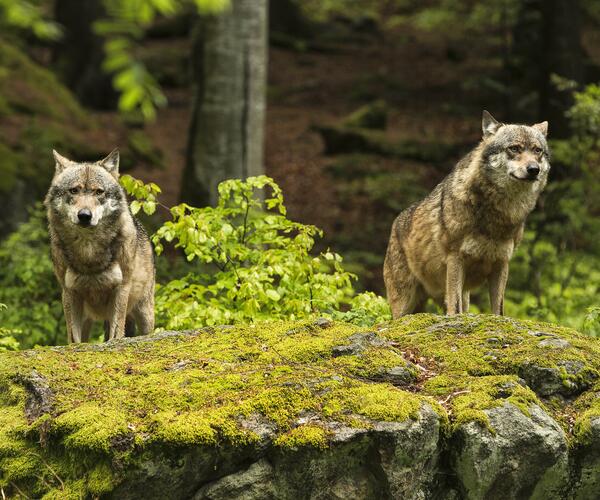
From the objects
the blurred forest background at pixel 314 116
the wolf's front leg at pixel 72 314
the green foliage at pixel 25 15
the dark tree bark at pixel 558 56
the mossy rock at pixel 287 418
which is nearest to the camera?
the green foliage at pixel 25 15

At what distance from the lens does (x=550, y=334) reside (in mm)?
6547

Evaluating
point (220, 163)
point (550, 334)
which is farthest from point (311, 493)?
point (220, 163)

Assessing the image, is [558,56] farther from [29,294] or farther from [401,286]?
[29,294]

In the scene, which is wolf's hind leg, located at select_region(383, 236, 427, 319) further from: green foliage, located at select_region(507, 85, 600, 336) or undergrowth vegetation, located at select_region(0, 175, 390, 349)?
green foliage, located at select_region(507, 85, 600, 336)

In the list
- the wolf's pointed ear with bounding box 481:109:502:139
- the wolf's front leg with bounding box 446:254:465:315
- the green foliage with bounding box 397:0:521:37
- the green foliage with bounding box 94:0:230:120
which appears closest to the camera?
the green foliage with bounding box 94:0:230:120

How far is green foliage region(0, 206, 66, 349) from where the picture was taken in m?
9.36

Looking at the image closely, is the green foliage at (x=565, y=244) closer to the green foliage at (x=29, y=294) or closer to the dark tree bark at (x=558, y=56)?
the dark tree bark at (x=558, y=56)

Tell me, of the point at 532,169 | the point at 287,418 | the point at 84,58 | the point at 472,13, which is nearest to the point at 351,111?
the point at 472,13

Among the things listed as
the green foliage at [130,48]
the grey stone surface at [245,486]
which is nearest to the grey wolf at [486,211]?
the grey stone surface at [245,486]

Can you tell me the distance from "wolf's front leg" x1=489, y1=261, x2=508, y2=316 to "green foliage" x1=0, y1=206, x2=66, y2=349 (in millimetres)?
4509

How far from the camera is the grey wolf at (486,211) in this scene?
26.9 feet

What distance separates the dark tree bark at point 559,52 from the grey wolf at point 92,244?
38.5 feet

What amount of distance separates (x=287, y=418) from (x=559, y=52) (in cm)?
1440

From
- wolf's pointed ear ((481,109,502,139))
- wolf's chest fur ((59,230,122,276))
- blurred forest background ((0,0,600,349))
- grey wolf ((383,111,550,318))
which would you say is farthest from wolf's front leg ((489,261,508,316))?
wolf's chest fur ((59,230,122,276))
